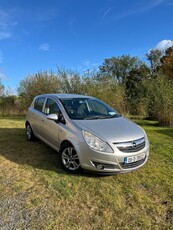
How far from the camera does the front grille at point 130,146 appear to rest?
4.27 metres

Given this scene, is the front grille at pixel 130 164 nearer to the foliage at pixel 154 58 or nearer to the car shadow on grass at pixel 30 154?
the car shadow on grass at pixel 30 154

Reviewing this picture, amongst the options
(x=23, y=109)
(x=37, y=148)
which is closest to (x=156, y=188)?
(x=37, y=148)

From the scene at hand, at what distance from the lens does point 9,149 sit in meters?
→ 6.51

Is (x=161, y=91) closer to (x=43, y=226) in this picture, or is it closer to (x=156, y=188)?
(x=156, y=188)

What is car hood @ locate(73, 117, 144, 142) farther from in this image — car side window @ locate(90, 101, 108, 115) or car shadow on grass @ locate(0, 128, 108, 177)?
car shadow on grass @ locate(0, 128, 108, 177)

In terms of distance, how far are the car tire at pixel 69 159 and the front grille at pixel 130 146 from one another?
91 centimetres

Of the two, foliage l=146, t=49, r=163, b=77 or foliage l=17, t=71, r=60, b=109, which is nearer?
foliage l=17, t=71, r=60, b=109

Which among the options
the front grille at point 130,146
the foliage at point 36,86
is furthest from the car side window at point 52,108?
the foliage at point 36,86

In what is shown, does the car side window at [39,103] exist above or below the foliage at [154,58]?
below

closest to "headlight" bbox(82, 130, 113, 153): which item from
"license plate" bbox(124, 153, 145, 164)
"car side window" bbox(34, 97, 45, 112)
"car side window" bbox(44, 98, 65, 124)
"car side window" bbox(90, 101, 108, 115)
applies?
"license plate" bbox(124, 153, 145, 164)

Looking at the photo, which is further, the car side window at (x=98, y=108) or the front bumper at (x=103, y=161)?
the car side window at (x=98, y=108)

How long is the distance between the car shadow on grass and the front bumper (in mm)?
408

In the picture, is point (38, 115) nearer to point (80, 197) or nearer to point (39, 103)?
point (39, 103)

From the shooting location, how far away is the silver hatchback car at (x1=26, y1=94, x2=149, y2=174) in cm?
427
